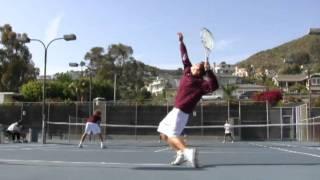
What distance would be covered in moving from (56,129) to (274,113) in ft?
56.6

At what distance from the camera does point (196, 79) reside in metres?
9.73

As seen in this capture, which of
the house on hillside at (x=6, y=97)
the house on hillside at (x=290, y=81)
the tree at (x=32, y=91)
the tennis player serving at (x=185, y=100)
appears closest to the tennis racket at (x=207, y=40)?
the tennis player serving at (x=185, y=100)

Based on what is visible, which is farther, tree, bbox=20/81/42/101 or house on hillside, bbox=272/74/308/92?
house on hillside, bbox=272/74/308/92

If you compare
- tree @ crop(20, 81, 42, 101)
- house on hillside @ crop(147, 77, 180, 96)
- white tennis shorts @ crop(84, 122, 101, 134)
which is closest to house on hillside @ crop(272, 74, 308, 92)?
house on hillside @ crop(147, 77, 180, 96)

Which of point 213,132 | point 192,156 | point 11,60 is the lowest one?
point 213,132

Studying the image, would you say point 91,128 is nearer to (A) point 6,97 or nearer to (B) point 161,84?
(A) point 6,97

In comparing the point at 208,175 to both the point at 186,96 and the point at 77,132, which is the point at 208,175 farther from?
the point at 77,132

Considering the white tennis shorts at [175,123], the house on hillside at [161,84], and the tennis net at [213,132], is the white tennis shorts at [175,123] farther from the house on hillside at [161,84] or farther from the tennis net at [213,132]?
the house on hillside at [161,84]

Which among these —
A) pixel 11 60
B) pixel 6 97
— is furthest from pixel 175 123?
pixel 11 60

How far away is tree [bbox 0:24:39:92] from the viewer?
80062mm

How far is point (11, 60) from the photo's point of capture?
80438 mm

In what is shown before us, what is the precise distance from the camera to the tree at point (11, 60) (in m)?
80.1

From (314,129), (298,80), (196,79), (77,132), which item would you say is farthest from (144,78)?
(196,79)

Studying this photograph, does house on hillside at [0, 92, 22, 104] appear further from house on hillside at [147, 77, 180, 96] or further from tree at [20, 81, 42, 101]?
house on hillside at [147, 77, 180, 96]
